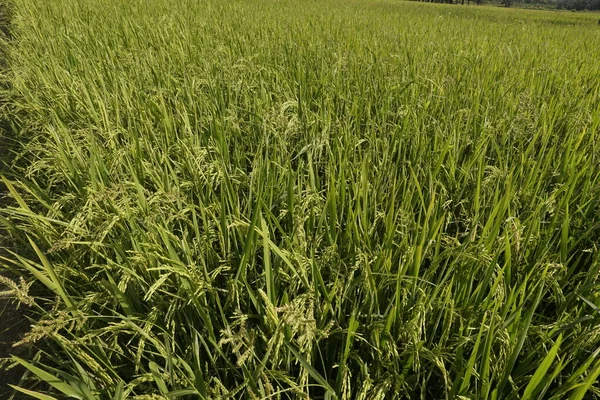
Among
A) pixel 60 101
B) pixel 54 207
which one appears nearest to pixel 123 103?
pixel 60 101

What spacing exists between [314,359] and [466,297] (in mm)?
425

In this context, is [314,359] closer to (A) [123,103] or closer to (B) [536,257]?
(B) [536,257]

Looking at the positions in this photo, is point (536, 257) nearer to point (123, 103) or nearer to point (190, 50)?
point (123, 103)

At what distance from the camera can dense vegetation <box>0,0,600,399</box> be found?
2.70 feet

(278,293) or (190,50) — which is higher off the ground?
(190,50)

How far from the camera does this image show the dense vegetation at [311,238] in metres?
0.82

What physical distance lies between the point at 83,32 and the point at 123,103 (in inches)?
96.7

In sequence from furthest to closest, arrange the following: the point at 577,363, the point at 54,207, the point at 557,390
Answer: the point at 54,207, the point at 577,363, the point at 557,390

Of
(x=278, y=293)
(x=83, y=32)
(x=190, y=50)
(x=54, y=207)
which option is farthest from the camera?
(x=83, y=32)

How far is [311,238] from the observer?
43.0 inches

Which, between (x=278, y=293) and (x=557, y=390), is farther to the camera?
(x=278, y=293)

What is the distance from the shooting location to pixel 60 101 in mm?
2133

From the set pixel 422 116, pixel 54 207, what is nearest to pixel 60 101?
pixel 54 207

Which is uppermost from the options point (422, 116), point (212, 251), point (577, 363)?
point (422, 116)
